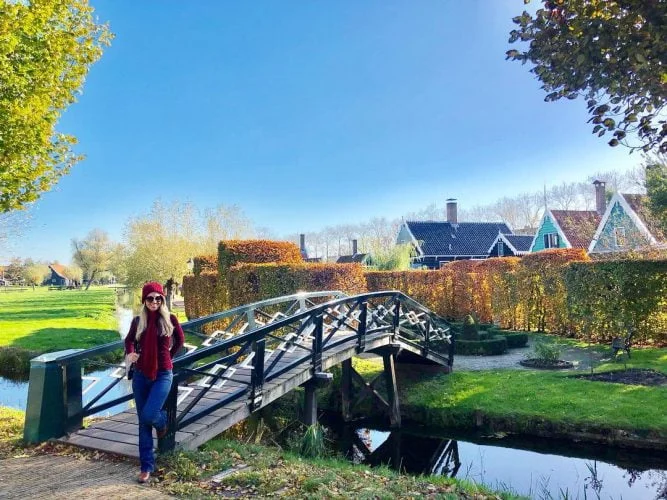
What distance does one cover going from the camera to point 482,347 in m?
14.5

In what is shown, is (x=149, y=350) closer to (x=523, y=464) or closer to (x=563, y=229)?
(x=523, y=464)

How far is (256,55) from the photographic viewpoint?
53.2 ft

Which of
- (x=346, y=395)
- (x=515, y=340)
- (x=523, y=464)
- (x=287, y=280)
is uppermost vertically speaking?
(x=287, y=280)

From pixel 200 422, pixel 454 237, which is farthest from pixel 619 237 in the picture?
pixel 200 422

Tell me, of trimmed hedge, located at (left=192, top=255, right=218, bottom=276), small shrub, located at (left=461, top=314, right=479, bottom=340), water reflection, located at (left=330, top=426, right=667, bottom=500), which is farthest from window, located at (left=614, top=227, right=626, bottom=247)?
trimmed hedge, located at (left=192, top=255, right=218, bottom=276)

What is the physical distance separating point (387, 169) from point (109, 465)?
33.3 m

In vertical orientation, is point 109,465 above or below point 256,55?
below

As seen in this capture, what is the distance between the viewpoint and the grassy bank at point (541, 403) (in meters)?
8.20

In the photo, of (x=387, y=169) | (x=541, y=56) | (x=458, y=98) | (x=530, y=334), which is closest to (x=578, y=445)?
(x=541, y=56)

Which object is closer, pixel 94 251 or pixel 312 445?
pixel 312 445

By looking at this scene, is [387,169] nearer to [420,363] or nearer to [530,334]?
[530,334]

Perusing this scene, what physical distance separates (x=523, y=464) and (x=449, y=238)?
3092 centimetres

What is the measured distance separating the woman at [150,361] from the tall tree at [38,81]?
14.0ft

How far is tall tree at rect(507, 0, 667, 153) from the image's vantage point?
3398 mm
